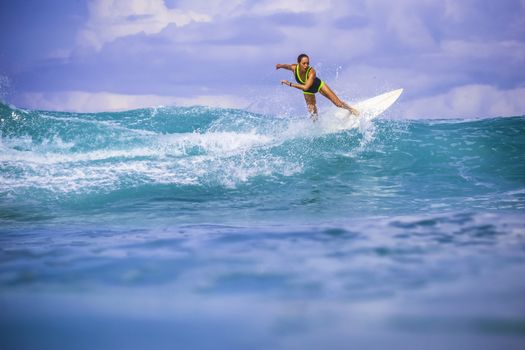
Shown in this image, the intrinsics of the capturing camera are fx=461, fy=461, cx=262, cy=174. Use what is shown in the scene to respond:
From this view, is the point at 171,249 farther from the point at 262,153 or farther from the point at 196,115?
the point at 196,115

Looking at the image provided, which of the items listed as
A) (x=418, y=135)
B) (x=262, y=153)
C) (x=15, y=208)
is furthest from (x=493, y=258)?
(x=418, y=135)

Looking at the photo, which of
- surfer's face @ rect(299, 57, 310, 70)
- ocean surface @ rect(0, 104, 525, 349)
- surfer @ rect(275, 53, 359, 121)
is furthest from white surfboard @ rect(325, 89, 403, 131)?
ocean surface @ rect(0, 104, 525, 349)

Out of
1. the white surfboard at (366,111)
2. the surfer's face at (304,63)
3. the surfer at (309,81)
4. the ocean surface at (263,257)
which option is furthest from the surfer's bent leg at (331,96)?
the ocean surface at (263,257)

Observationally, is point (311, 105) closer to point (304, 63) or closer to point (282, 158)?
point (304, 63)

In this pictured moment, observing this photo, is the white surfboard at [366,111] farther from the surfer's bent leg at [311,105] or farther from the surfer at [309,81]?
the surfer's bent leg at [311,105]

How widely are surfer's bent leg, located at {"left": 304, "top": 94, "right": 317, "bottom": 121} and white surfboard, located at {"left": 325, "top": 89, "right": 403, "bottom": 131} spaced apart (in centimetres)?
39

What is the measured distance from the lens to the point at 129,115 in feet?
54.5

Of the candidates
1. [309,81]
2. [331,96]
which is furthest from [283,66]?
[331,96]

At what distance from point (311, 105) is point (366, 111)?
3.95 ft

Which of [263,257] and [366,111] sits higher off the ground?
[366,111]

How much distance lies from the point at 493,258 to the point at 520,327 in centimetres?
92

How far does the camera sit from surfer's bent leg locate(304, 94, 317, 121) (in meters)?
9.87

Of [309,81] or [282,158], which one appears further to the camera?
[309,81]

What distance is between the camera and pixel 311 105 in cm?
1002
